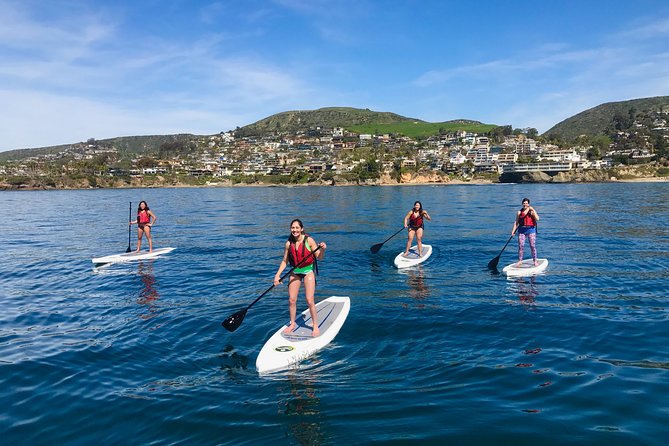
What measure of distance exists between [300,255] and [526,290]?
27.9ft

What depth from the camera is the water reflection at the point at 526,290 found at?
13.1 m

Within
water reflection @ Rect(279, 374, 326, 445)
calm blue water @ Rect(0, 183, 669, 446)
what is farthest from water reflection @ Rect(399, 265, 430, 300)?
water reflection @ Rect(279, 374, 326, 445)

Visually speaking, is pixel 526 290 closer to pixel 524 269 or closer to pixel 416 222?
pixel 524 269

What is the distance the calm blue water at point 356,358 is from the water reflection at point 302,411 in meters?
0.03

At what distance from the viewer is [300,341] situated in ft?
31.3

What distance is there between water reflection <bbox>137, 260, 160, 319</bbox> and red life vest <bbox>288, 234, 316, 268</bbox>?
5178mm

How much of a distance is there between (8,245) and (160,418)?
26532 millimetres

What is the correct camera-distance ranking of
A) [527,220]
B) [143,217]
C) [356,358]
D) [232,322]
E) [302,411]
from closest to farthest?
[302,411] → [356,358] → [232,322] → [527,220] → [143,217]

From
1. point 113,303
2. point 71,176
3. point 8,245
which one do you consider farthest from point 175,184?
point 113,303

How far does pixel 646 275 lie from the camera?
1628cm

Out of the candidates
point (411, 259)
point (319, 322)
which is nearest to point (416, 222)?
point (411, 259)

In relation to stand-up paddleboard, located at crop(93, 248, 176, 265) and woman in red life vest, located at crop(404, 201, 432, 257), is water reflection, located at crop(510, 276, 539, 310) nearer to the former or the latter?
woman in red life vest, located at crop(404, 201, 432, 257)

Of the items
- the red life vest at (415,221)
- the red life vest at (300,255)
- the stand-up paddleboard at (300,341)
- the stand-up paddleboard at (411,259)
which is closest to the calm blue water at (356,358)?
the stand-up paddleboard at (300,341)

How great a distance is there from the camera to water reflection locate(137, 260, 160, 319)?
1314cm
